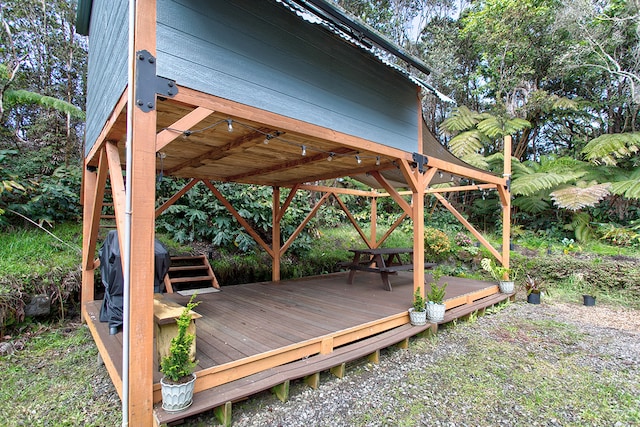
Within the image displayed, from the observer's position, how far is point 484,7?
A: 10.1 metres

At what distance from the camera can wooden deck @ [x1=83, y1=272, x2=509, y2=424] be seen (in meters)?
2.41

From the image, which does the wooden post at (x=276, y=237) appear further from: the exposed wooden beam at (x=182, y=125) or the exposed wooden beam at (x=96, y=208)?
the exposed wooden beam at (x=182, y=125)

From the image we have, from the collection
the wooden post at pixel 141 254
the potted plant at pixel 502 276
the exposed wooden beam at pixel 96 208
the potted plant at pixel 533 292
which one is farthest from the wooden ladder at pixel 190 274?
the potted plant at pixel 533 292

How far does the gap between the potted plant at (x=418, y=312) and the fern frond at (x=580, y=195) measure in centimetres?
556

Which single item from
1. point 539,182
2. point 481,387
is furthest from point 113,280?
point 539,182

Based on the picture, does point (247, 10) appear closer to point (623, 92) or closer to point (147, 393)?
point (147, 393)

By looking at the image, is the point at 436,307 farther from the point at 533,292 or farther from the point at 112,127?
the point at 112,127

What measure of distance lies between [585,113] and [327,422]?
1210cm

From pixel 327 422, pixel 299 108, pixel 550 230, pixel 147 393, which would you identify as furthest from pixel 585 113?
pixel 147 393

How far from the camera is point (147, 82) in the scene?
207cm

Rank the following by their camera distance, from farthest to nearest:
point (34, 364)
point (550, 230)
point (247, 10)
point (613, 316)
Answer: point (550, 230) → point (613, 316) → point (34, 364) → point (247, 10)

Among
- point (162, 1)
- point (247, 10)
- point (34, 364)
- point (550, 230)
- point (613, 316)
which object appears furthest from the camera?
point (550, 230)

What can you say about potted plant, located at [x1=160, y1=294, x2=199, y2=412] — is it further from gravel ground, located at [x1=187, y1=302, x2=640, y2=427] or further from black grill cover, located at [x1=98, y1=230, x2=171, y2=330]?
black grill cover, located at [x1=98, y1=230, x2=171, y2=330]

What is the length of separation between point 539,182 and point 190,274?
27.6 ft
